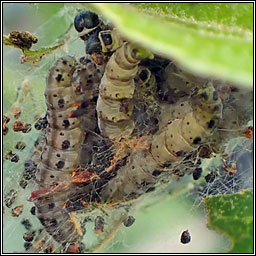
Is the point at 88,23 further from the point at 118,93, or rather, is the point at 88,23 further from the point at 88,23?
the point at 118,93

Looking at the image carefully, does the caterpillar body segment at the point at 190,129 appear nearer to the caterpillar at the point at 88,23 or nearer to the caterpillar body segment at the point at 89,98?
the caterpillar body segment at the point at 89,98

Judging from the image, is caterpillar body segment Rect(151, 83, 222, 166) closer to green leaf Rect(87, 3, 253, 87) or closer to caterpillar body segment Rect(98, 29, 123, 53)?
caterpillar body segment Rect(98, 29, 123, 53)

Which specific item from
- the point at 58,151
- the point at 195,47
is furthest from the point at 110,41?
the point at 195,47

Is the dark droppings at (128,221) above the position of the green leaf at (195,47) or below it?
below

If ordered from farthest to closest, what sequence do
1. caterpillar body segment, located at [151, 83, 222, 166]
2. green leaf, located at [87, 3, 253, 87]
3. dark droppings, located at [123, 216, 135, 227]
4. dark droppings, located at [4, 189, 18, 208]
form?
dark droppings, located at [4, 189, 18, 208] → dark droppings, located at [123, 216, 135, 227] → caterpillar body segment, located at [151, 83, 222, 166] → green leaf, located at [87, 3, 253, 87]

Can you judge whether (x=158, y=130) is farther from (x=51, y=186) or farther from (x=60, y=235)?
(x=60, y=235)

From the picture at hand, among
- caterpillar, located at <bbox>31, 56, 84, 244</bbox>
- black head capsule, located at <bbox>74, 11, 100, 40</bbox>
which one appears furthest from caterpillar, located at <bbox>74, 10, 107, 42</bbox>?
caterpillar, located at <bbox>31, 56, 84, 244</bbox>

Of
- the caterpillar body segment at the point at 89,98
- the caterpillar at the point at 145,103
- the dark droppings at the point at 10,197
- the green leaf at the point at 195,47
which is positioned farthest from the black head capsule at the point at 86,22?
the green leaf at the point at 195,47
